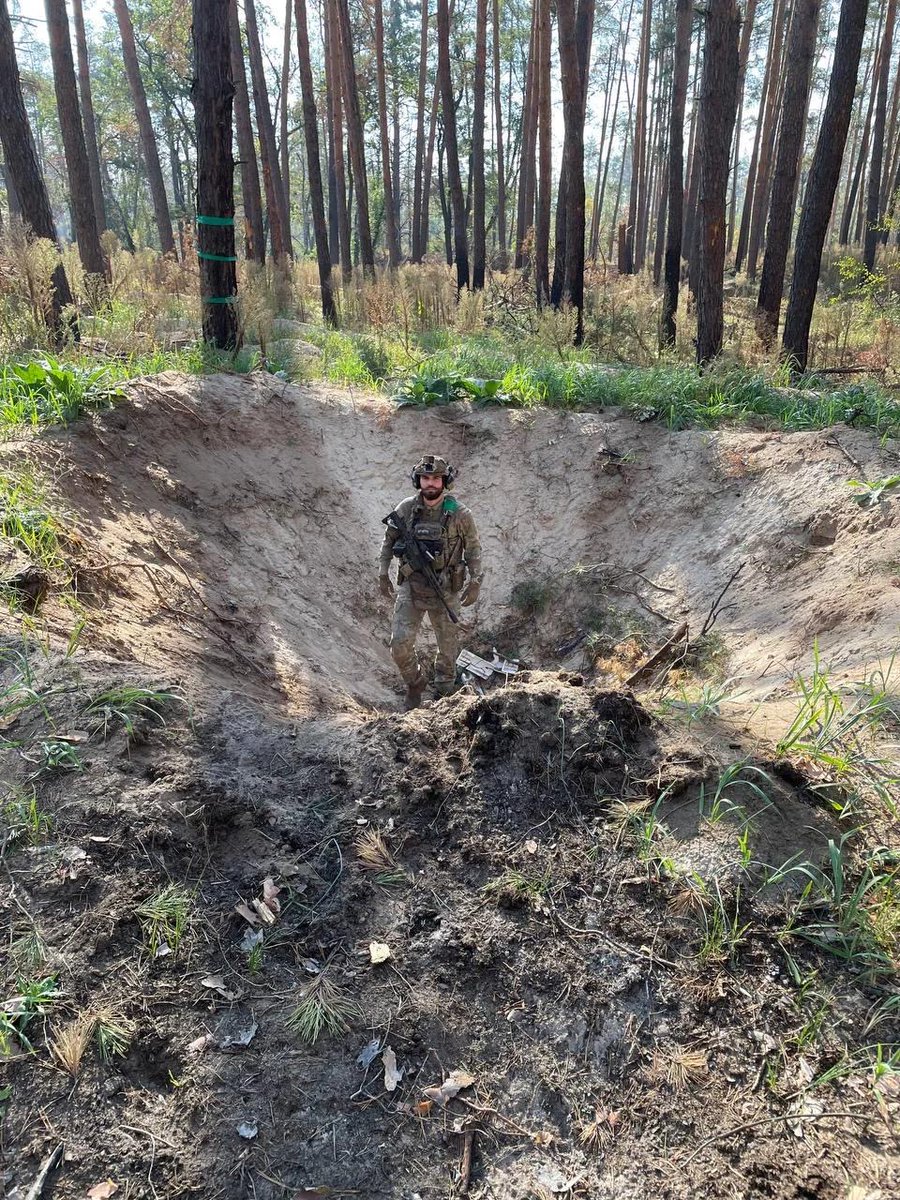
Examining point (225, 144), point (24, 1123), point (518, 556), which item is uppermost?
point (225, 144)

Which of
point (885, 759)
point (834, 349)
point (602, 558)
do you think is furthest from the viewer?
point (834, 349)

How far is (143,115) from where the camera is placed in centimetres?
1848

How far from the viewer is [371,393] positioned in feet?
27.9

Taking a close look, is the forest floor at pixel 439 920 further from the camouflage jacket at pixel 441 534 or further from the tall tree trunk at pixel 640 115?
the tall tree trunk at pixel 640 115

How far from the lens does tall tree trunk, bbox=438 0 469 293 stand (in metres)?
14.8

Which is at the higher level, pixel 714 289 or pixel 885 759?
pixel 714 289

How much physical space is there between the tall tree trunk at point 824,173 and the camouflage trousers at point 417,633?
6.29 m

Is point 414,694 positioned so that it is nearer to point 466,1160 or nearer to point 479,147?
point 466,1160

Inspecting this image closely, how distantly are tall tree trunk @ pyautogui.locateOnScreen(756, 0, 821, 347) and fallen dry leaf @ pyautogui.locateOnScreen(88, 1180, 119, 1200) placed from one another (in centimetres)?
1062

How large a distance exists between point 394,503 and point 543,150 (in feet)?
33.3

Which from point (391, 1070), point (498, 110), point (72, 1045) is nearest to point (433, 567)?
point (391, 1070)

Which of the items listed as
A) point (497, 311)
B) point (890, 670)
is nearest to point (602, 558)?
point (890, 670)

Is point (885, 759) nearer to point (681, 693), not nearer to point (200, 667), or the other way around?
point (681, 693)

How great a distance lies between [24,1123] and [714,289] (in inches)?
396
